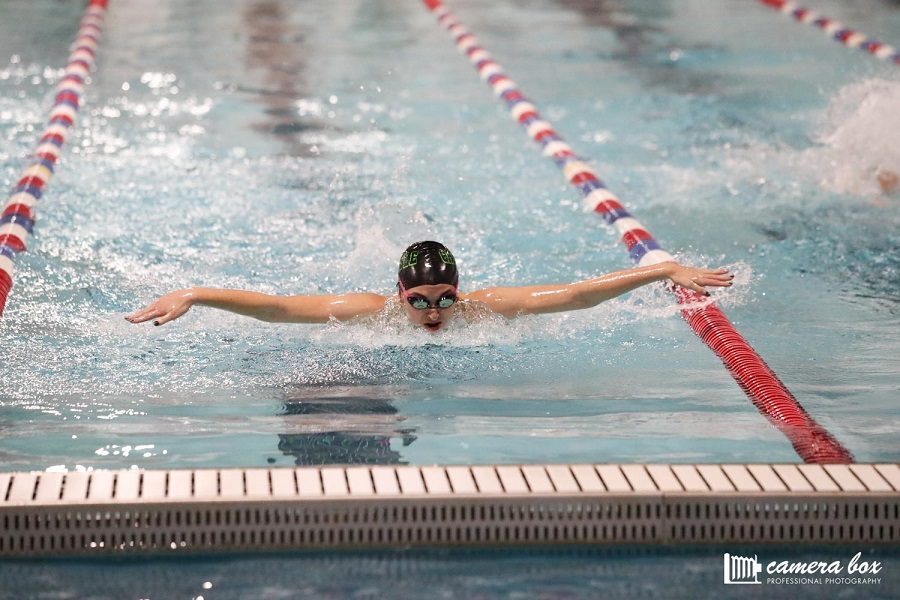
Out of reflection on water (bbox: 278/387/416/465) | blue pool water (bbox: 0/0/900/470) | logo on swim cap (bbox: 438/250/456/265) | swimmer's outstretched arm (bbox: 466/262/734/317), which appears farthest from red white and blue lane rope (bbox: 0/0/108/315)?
swimmer's outstretched arm (bbox: 466/262/734/317)

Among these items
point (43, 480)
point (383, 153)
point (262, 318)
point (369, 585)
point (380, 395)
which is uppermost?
point (383, 153)

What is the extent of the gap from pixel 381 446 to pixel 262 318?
58 centimetres

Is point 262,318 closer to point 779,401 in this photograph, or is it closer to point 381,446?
point 381,446

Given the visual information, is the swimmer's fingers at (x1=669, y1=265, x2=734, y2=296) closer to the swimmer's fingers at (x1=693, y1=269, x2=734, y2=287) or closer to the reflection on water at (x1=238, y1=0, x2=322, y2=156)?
the swimmer's fingers at (x1=693, y1=269, x2=734, y2=287)

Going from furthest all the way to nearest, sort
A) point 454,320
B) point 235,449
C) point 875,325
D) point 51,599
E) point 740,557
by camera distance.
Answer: point 875,325, point 454,320, point 235,449, point 740,557, point 51,599

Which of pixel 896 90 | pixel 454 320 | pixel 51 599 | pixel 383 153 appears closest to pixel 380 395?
pixel 454 320

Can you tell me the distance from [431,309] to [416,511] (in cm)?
83

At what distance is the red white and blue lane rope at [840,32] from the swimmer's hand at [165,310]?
5.53 meters

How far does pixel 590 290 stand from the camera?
3.70 m

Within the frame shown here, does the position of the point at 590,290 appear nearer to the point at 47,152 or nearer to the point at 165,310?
the point at 165,310

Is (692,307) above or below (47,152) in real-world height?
below

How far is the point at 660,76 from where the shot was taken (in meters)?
7.84

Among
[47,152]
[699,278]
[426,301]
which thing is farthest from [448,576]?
[47,152]

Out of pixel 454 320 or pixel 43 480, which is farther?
pixel 454 320
